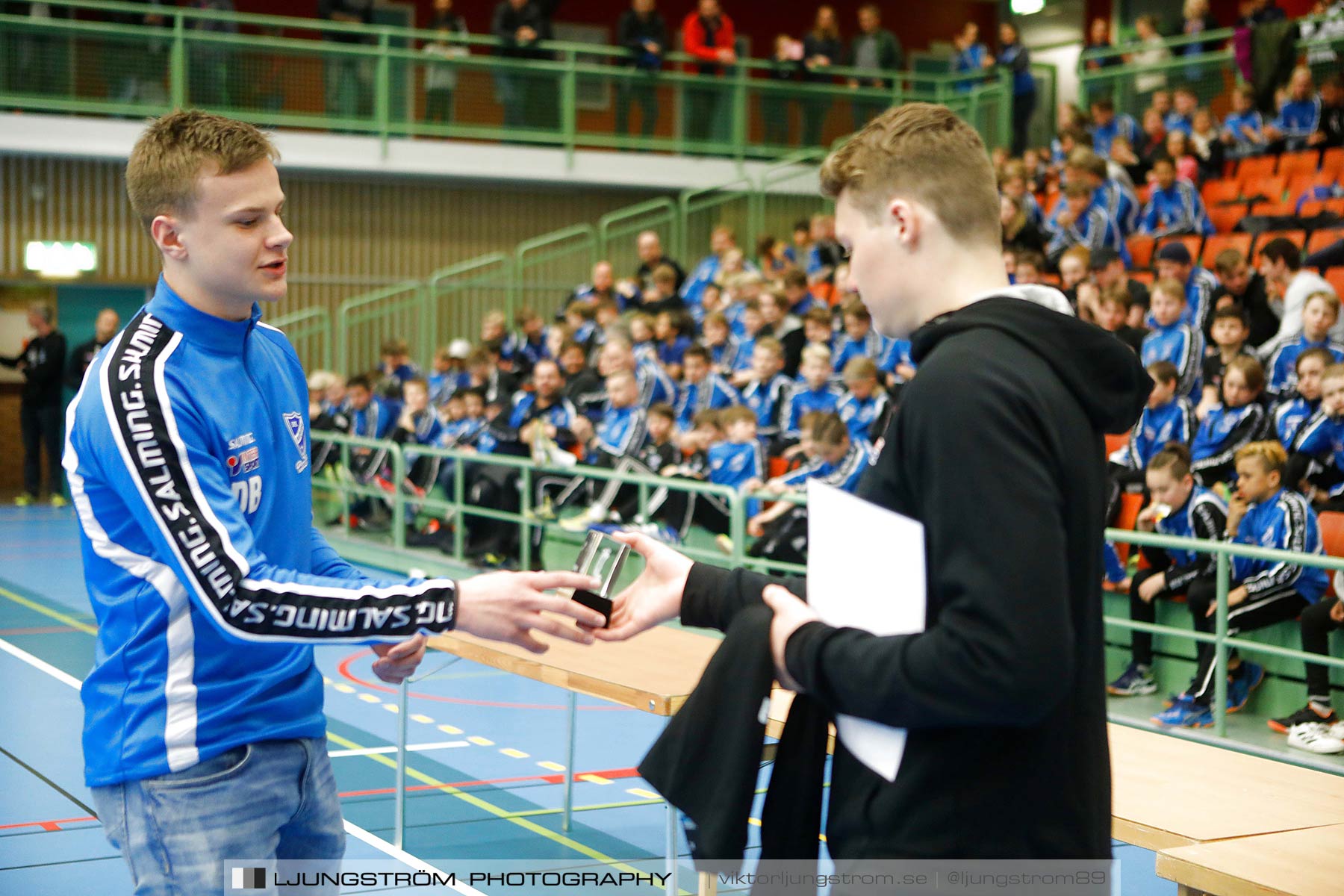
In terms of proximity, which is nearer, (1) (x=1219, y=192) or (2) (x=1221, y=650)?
(2) (x=1221, y=650)

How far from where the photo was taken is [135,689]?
7.35ft

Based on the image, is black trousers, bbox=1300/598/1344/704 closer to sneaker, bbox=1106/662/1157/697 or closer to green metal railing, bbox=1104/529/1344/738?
green metal railing, bbox=1104/529/1344/738

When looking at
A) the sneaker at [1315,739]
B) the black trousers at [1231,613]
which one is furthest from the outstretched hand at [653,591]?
the sneaker at [1315,739]

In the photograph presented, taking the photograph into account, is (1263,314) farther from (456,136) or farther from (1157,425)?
(456,136)

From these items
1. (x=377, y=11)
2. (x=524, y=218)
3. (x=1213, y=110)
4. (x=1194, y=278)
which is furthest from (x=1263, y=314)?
(x=377, y=11)

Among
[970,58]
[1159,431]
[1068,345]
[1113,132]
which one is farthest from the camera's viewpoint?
[970,58]

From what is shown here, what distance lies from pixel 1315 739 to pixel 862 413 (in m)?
3.97

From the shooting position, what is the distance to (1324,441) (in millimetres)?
7434

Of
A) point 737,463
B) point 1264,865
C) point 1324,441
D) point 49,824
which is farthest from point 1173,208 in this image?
point 1264,865

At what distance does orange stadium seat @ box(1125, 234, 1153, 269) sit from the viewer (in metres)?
12.5

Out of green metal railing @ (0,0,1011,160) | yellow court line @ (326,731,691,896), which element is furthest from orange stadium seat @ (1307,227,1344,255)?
yellow court line @ (326,731,691,896)

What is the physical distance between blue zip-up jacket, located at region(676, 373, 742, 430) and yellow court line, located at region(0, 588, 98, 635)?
15.0 feet

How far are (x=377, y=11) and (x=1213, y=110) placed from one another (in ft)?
37.3

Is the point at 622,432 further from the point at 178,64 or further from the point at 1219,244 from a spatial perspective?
the point at 178,64
